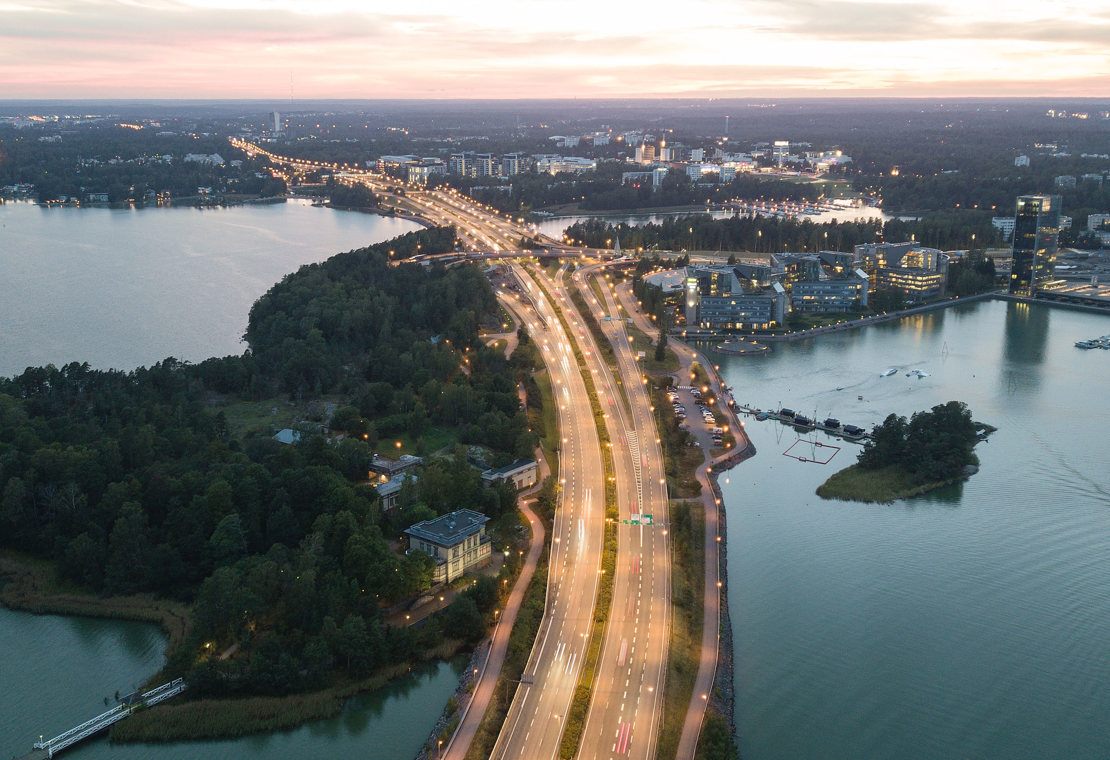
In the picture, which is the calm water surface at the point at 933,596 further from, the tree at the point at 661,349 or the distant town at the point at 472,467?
the tree at the point at 661,349

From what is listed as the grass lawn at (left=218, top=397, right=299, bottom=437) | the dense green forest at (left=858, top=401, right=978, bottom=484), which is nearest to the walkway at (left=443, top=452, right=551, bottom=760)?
the grass lawn at (left=218, top=397, right=299, bottom=437)

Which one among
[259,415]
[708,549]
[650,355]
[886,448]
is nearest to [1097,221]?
[650,355]

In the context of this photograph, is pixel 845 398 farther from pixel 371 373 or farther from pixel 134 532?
pixel 134 532

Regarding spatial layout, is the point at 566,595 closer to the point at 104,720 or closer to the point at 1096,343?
the point at 104,720

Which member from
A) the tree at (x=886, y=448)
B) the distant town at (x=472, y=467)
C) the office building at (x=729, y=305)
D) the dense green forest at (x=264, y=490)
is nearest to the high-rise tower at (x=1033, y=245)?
the distant town at (x=472, y=467)

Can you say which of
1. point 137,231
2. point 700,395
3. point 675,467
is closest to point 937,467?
point 675,467

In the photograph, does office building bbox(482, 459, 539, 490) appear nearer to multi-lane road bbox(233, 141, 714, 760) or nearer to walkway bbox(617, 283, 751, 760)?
multi-lane road bbox(233, 141, 714, 760)
